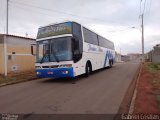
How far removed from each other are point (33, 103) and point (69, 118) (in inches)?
85.6

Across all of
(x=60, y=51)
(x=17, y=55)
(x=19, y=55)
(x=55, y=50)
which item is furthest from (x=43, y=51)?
(x=19, y=55)

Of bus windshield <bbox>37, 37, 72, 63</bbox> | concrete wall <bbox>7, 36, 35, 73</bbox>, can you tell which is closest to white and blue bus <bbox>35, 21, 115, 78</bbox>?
bus windshield <bbox>37, 37, 72, 63</bbox>

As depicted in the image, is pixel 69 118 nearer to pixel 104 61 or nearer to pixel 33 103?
pixel 33 103

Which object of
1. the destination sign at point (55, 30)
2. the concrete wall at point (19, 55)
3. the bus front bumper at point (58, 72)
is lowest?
the bus front bumper at point (58, 72)

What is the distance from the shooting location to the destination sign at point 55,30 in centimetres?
1274

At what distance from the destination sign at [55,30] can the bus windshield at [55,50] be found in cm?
44

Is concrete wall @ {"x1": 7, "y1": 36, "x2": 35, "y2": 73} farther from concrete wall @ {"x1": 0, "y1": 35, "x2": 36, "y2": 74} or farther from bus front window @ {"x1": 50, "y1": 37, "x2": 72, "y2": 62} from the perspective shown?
bus front window @ {"x1": 50, "y1": 37, "x2": 72, "y2": 62}

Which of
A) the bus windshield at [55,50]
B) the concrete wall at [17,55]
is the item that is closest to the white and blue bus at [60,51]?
the bus windshield at [55,50]

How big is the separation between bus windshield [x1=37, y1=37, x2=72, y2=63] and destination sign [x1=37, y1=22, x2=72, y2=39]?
0.44 meters

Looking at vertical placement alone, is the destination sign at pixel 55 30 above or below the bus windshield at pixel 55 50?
above

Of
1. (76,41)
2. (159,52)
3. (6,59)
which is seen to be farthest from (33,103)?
(159,52)

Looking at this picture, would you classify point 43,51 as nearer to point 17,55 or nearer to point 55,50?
point 55,50

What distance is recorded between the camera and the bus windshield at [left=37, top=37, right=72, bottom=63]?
1231 centimetres

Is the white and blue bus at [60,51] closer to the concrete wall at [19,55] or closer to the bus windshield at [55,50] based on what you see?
the bus windshield at [55,50]
